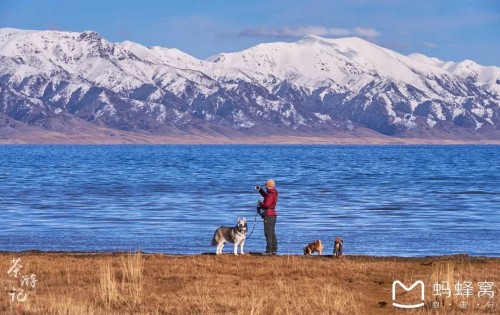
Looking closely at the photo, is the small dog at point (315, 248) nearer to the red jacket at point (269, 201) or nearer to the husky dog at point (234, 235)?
the red jacket at point (269, 201)

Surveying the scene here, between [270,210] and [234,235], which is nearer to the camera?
[234,235]

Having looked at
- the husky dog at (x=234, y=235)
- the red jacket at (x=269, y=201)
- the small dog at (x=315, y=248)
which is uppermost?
the red jacket at (x=269, y=201)

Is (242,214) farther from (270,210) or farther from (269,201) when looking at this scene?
(269,201)

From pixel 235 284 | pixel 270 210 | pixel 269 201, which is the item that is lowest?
pixel 235 284

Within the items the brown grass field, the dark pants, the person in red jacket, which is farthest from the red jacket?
the brown grass field

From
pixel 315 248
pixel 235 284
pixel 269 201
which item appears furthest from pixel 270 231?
pixel 235 284

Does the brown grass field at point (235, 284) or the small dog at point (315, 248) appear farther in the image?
the small dog at point (315, 248)

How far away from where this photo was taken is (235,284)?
59.7 feet

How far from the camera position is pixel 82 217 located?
135ft

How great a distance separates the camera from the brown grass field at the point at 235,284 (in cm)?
1555

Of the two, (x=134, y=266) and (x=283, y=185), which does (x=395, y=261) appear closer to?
(x=134, y=266)

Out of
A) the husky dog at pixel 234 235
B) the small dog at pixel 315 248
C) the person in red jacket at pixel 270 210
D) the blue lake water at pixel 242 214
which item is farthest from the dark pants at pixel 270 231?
the blue lake water at pixel 242 214

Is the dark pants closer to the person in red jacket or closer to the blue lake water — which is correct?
the person in red jacket

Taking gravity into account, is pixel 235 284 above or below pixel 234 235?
below
